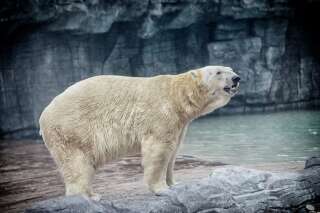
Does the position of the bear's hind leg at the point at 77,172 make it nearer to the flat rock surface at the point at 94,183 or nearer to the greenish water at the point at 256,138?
the flat rock surface at the point at 94,183

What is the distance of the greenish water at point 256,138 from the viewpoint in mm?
8695

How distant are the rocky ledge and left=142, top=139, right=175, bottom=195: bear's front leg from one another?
0.75 ft

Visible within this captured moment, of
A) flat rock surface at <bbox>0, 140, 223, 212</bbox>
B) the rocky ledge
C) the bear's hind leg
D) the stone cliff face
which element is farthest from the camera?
the stone cliff face

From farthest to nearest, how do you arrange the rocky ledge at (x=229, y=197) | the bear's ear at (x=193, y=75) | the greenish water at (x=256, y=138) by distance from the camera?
the greenish water at (x=256, y=138), the bear's ear at (x=193, y=75), the rocky ledge at (x=229, y=197)

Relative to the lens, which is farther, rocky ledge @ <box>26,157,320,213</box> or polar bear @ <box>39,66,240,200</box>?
polar bear @ <box>39,66,240,200</box>

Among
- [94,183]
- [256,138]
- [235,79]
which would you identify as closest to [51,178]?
[94,183]

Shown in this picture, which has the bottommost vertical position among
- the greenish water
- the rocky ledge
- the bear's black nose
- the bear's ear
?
the greenish water

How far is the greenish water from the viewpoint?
8695 millimetres

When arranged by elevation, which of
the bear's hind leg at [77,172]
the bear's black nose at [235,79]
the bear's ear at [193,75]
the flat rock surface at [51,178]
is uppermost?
the bear's ear at [193,75]

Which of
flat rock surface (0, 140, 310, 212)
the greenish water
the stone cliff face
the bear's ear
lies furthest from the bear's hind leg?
the stone cliff face

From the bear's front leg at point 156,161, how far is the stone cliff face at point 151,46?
9681 mm

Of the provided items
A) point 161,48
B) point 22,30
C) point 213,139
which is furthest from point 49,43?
point 213,139

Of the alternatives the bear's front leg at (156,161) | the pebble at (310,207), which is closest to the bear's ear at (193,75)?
the bear's front leg at (156,161)

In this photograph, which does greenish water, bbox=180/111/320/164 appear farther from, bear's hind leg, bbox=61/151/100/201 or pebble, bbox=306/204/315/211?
bear's hind leg, bbox=61/151/100/201
